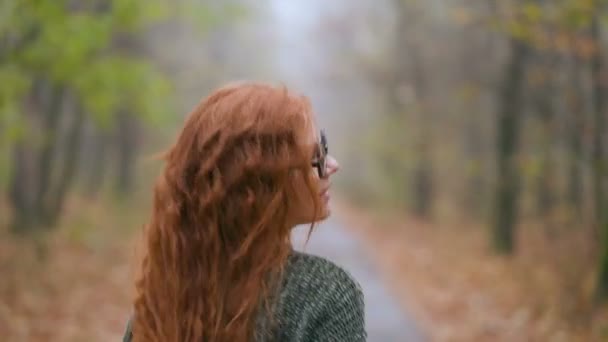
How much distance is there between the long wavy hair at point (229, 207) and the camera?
2.10 m

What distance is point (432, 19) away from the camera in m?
19.9

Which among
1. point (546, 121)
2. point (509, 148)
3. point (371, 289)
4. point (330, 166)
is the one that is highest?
point (546, 121)

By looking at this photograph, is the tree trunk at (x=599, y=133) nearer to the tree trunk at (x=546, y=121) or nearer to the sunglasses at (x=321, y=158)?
the tree trunk at (x=546, y=121)

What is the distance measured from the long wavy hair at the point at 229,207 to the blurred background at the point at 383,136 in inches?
13.3

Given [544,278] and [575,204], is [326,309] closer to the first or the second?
[544,278]

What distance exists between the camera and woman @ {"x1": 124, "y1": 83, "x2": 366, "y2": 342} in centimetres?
210

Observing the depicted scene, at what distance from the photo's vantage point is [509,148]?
47.5 ft

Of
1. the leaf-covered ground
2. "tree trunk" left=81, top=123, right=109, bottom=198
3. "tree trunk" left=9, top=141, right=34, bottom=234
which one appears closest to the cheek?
the leaf-covered ground

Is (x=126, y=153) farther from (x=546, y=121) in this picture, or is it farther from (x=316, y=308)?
(x=316, y=308)

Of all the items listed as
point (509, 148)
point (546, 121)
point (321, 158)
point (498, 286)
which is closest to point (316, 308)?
point (321, 158)

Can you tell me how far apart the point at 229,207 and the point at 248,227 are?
0.08 meters

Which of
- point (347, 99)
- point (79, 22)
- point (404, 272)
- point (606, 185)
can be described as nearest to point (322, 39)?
point (347, 99)

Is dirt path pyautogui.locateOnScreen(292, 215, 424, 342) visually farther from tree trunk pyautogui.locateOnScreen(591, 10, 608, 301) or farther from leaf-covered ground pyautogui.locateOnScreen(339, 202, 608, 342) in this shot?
tree trunk pyautogui.locateOnScreen(591, 10, 608, 301)

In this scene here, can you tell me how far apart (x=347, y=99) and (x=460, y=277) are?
16.7m
